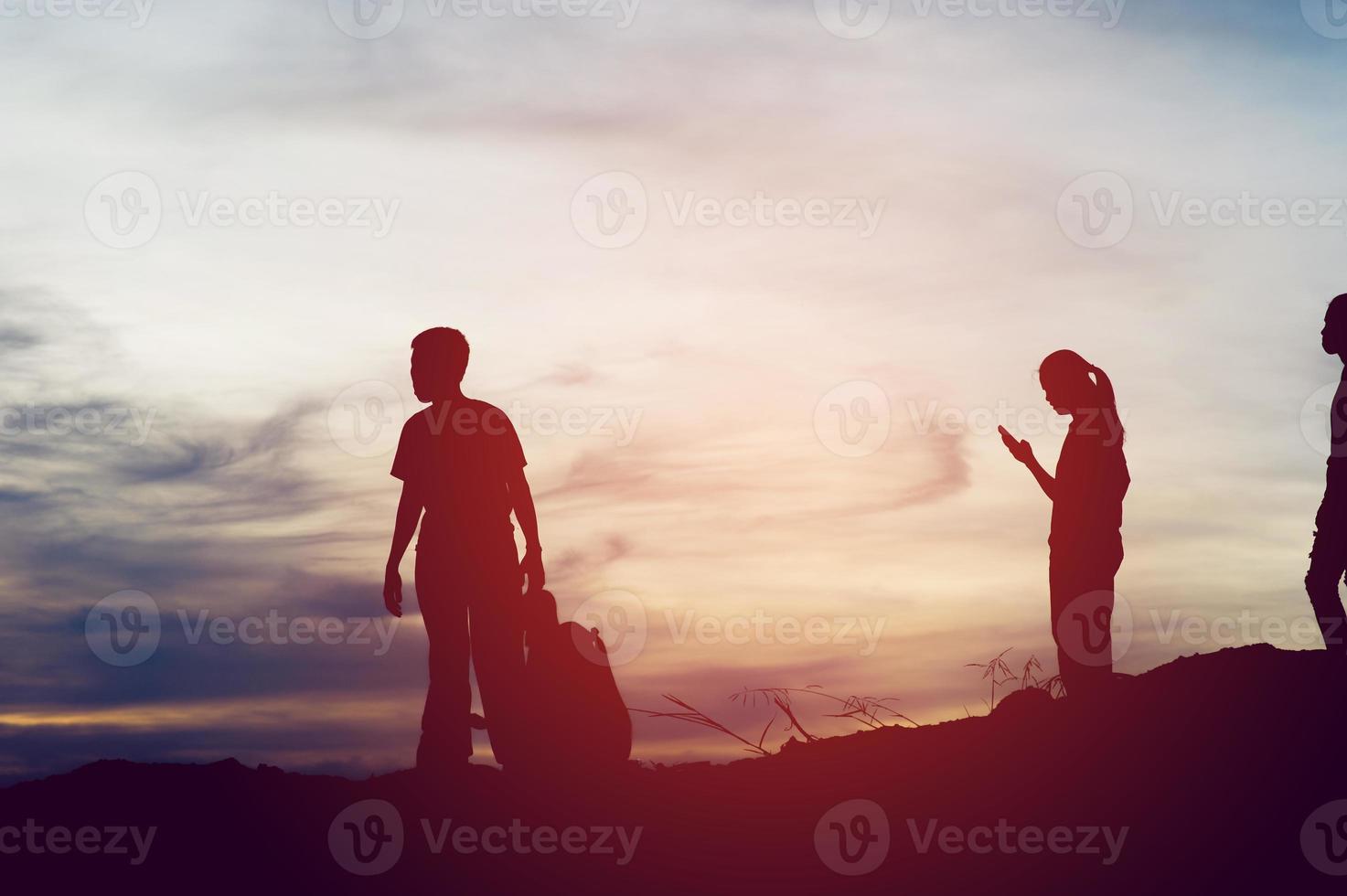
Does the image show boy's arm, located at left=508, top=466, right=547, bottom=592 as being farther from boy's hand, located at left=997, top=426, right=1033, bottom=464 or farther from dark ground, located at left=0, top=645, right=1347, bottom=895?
boy's hand, located at left=997, top=426, right=1033, bottom=464

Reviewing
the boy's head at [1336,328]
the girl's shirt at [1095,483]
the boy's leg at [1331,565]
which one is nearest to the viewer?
the boy's leg at [1331,565]

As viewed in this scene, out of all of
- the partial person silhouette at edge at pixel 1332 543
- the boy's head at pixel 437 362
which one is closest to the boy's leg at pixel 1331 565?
the partial person silhouette at edge at pixel 1332 543

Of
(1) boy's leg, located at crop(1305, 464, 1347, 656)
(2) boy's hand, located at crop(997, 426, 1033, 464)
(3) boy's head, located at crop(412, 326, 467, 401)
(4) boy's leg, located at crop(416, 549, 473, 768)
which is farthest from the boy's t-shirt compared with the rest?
(1) boy's leg, located at crop(1305, 464, 1347, 656)

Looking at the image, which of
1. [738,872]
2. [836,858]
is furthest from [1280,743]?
→ [738,872]

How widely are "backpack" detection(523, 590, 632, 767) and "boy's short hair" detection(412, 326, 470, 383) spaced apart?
179 cm

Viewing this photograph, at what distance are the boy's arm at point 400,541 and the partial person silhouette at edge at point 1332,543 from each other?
22.4ft

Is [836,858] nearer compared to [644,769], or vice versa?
[836,858]

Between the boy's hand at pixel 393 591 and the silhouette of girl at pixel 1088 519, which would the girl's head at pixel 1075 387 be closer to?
the silhouette of girl at pixel 1088 519

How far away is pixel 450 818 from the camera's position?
347 inches

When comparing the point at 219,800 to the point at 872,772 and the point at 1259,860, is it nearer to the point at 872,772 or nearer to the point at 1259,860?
the point at 872,772

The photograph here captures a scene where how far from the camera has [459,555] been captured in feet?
31.5

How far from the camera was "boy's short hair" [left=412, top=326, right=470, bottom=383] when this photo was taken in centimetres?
962

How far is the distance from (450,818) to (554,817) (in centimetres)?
69

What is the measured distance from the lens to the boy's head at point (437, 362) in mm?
9625
